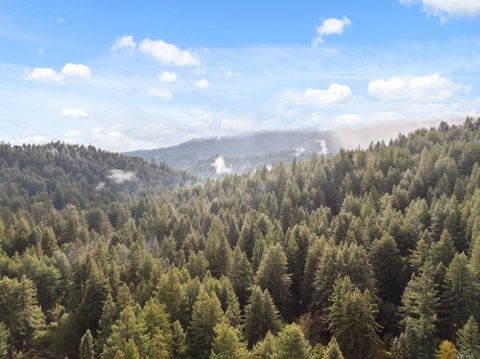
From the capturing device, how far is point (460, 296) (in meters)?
58.6

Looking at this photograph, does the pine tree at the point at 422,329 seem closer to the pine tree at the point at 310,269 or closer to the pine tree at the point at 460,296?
the pine tree at the point at 460,296

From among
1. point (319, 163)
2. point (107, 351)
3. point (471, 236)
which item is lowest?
point (107, 351)

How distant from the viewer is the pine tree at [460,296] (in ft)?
190

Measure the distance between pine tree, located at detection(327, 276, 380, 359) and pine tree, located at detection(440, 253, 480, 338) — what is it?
10894mm

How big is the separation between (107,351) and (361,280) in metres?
37.2

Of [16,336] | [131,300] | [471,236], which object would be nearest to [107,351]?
[131,300]

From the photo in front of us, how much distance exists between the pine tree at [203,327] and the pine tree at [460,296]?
29.9 meters

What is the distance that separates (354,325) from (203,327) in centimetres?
1882

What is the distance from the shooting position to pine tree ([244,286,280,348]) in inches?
2336

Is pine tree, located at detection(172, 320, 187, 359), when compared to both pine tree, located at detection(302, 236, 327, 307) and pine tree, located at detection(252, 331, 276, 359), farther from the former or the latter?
pine tree, located at detection(302, 236, 327, 307)

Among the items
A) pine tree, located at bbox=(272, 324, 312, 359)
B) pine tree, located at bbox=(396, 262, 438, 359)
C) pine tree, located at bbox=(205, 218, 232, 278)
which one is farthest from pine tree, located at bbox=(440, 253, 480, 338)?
pine tree, located at bbox=(205, 218, 232, 278)

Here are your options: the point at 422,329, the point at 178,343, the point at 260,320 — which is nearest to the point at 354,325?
the point at 422,329

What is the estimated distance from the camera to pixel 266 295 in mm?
59969

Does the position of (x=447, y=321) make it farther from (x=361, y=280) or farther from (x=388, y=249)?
(x=388, y=249)
